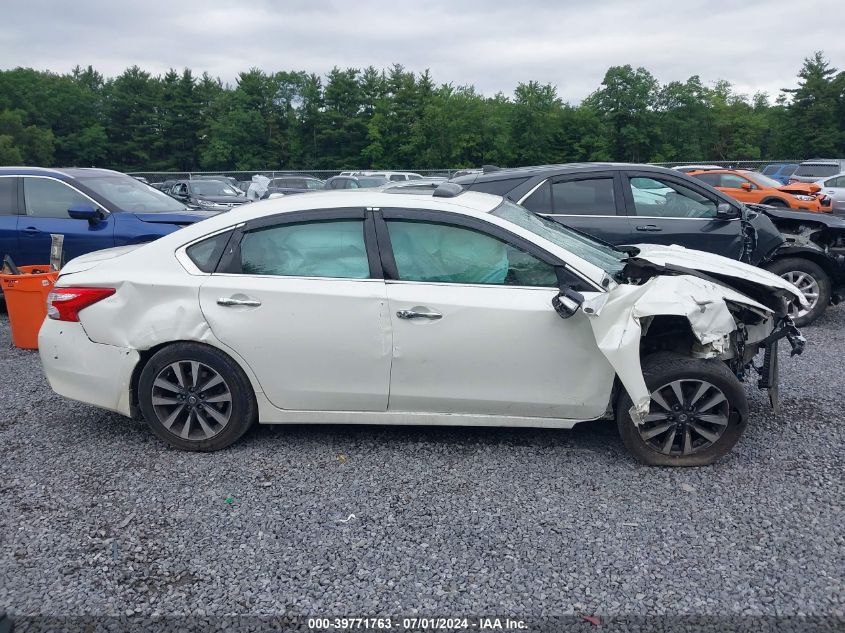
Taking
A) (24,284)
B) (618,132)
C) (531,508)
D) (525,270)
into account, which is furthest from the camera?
(618,132)

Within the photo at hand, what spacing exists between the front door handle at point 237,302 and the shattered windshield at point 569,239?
5.05 feet

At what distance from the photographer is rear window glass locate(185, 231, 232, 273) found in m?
4.14

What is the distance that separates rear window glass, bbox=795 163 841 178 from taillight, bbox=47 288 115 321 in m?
25.2

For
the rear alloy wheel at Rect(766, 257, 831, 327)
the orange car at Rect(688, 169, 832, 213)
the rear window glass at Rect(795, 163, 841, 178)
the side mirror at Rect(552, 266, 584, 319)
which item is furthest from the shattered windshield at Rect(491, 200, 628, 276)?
the rear window glass at Rect(795, 163, 841, 178)

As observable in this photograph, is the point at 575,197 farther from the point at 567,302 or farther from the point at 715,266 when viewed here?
the point at 567,302

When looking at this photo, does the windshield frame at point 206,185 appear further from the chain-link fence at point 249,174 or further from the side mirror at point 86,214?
the side mirror at point 86,214

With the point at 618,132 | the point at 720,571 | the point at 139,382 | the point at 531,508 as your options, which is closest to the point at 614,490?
the point at 531,508

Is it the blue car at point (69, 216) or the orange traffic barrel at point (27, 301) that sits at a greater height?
the blue car at point (69, 216)

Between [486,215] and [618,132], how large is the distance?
167 feet

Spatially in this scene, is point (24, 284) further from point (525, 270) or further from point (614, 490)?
point (614, 490)

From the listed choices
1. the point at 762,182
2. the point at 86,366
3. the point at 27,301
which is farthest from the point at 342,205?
the point at 762,182

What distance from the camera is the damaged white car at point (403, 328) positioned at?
3822mm

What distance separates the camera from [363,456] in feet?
13.6

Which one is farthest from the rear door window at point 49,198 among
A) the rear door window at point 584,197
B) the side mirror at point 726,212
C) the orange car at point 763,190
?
the orange car at point 763,190
